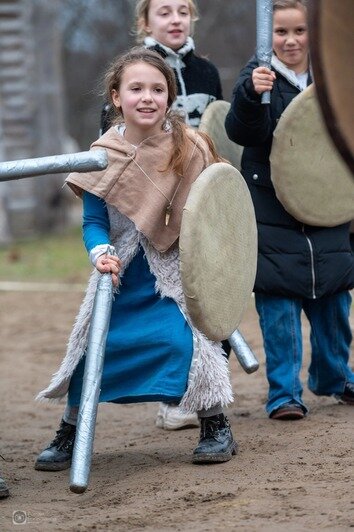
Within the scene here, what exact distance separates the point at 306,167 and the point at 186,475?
4.75ft

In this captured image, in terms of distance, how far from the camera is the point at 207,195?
4.17 metres

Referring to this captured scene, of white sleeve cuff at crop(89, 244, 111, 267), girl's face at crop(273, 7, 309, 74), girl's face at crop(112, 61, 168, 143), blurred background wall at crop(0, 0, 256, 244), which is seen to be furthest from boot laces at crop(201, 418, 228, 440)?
blurred background wall at crop(0, 0, 256, 244)

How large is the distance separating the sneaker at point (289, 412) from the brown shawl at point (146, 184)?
1.01 metres

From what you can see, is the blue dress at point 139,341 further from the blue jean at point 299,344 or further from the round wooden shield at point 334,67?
the round wooden shield at point 334,67

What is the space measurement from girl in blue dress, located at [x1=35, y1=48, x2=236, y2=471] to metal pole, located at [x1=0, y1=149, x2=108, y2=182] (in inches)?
25.7

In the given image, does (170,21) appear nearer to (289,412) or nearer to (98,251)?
(98,251)

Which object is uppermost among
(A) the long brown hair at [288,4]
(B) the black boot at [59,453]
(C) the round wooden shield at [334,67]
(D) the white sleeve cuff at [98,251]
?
(C) the round wooden shield at [334,67]

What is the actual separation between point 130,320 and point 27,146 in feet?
41.4

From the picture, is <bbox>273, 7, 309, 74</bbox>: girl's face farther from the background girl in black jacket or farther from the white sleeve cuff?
the white sleeve cuff

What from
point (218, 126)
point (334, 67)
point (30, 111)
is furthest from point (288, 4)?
point (30, 111)

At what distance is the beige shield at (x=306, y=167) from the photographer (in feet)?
16.1

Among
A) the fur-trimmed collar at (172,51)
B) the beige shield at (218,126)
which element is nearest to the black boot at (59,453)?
the beige shield at (218,126)

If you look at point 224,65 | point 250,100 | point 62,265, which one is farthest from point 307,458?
point 224,65

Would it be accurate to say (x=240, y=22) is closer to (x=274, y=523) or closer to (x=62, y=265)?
(x=62, y=265)
